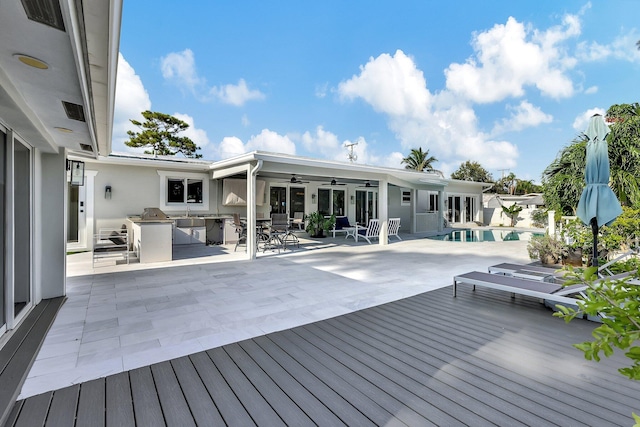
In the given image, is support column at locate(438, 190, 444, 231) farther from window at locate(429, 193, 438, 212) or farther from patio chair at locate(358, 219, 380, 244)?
patio chair at locate(358, 219, 380, 244)

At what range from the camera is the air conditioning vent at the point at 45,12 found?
1.48 metres

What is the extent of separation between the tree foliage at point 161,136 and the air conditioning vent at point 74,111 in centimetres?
2357

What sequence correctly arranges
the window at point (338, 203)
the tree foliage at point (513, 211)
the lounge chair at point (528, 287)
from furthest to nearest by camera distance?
the tree foliage at point (513, 211) < the window at point (338, 203) < the lounge chair at point (528, 287)

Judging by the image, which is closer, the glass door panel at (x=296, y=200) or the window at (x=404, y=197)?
the glass door panel at (x=296, y=200)

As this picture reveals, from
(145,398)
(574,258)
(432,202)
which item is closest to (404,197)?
(432,202)

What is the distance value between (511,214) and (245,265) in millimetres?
19697

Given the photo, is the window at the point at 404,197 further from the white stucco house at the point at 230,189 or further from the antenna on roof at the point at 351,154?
the antenna on roof at the point at 351,154

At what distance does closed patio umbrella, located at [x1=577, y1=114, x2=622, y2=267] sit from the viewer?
171 inches

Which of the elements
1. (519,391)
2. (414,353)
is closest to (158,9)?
(414,353)

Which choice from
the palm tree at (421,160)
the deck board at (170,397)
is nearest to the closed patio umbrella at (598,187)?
the deck board at (170,397)

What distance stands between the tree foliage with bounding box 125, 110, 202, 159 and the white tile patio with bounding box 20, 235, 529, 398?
19.1 metres

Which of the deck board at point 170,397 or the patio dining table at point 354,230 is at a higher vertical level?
the patio dining table at point 354,230

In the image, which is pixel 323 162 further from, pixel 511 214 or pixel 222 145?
pixel 222 145

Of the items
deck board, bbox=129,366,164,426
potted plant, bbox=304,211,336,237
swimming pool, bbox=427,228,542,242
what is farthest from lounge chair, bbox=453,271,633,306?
potted plant, bbox=304,211,336,237
